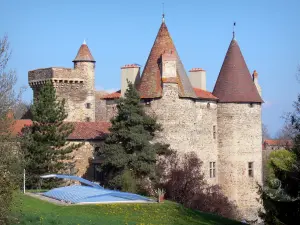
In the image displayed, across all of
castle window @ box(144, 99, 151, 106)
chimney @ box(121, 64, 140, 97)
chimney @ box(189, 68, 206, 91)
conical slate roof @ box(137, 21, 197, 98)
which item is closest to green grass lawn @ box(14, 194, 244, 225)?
castle window @ box(144, 99, 151, 106)

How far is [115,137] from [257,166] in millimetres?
11916

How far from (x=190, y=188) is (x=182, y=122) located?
450 centimetres

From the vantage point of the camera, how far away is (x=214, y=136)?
40344 mm

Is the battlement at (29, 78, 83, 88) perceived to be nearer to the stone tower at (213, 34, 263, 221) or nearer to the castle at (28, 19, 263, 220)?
the castle at (28, 19, 263, 220)

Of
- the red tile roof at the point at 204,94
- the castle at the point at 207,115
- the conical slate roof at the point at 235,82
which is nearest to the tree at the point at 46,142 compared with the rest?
the castle at the point at 207,115

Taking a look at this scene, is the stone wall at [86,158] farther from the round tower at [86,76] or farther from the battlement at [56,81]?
the battlement at [56,81]

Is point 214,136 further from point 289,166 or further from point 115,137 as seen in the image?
point 289,166

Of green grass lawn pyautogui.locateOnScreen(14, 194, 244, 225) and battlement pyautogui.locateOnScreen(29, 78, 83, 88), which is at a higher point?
battlement pyautogui.locateOnScreen(29, 78, 83, 88)

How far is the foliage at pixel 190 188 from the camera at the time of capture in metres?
34.0

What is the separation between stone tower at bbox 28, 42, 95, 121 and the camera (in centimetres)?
4622

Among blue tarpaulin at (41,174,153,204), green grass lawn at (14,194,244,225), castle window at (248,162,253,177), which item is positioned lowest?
green grass lawn at (14,194,244,225)

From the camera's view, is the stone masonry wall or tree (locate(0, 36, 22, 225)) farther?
the stone masonry wall

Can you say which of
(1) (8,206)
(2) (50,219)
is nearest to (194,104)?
(2) (50,219)

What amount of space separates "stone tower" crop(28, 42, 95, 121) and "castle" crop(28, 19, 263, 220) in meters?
0.51
